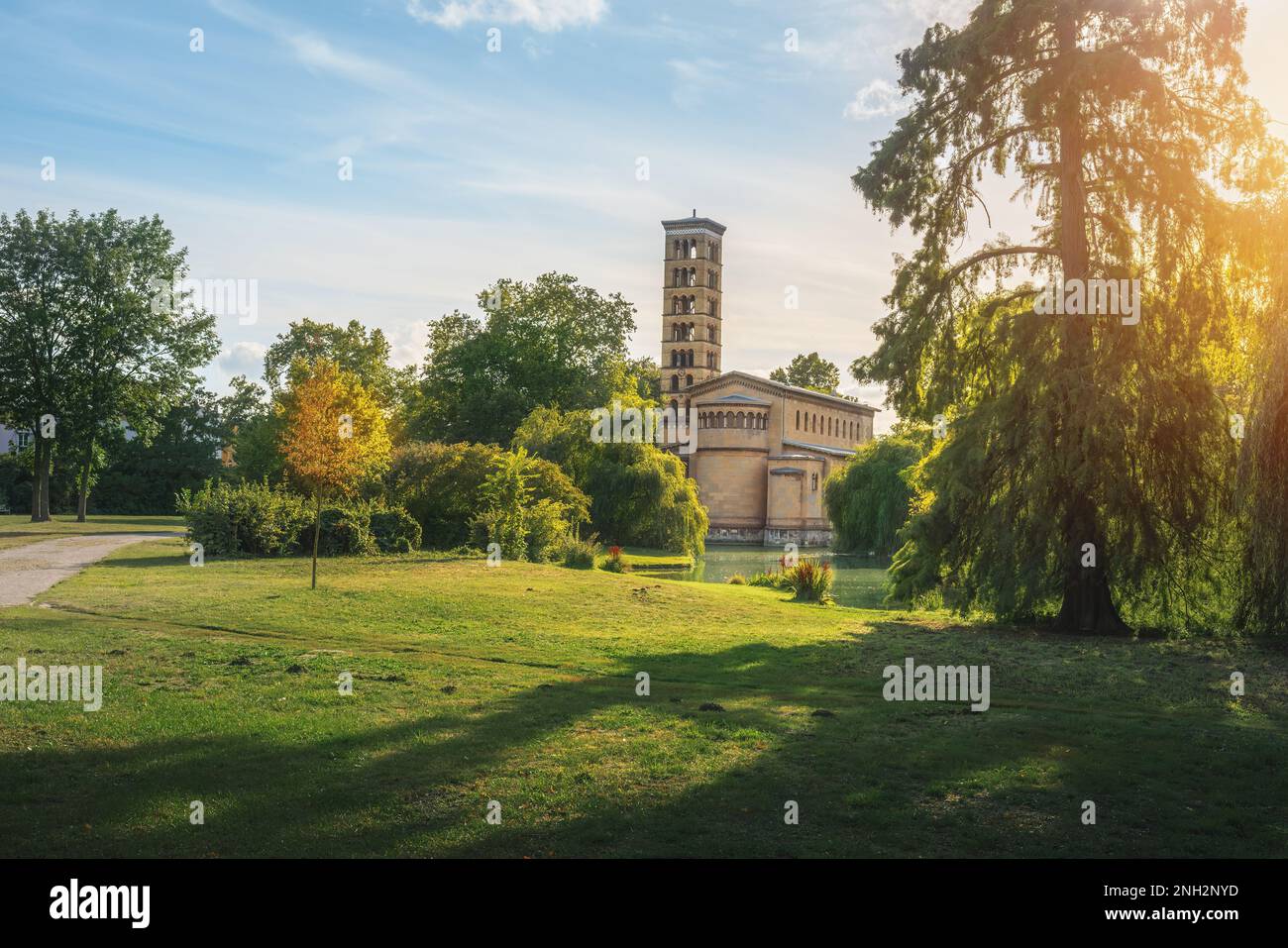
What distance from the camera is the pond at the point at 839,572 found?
110ft

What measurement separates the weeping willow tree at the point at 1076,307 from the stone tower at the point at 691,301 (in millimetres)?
77851

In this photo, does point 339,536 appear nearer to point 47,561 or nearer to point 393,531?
point 393,531

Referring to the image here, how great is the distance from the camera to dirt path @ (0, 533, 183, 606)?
20688mm

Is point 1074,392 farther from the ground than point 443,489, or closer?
farther from the ground

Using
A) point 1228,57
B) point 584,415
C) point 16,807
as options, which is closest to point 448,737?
point 16,807

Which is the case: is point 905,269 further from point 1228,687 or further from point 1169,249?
point 1228,687

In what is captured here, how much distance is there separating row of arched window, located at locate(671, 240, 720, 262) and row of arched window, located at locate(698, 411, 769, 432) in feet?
58.0

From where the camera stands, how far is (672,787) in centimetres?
837

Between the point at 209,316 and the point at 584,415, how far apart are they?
1860 cm

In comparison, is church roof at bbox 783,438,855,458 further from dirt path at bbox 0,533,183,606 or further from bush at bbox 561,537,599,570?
dirt path at bbox 0,533,183,606

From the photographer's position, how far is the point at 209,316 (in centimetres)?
5356

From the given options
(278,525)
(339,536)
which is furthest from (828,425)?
(278,525)

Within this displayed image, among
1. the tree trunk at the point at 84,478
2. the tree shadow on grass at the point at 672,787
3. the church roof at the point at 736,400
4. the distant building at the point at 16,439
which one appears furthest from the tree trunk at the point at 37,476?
the church roof at the point at 736,400

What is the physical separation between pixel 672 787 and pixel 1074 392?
42.0 ft
